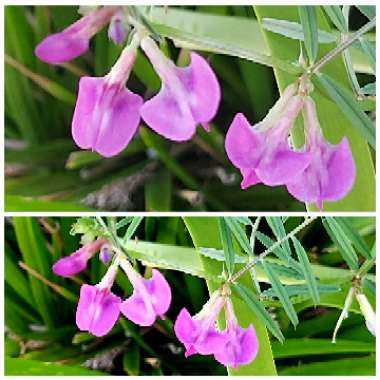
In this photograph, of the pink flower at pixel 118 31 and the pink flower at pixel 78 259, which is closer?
the pink flower at pixel 118 31

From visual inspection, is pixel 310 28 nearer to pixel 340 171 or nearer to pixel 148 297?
pixel 340 171

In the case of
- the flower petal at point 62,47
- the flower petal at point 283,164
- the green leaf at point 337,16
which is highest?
the green leaf at point 337,16

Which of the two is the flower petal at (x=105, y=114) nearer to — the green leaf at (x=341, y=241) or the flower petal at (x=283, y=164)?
the flower petal at (x=283, y=164)

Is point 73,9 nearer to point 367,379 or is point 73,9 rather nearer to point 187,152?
point 187,152

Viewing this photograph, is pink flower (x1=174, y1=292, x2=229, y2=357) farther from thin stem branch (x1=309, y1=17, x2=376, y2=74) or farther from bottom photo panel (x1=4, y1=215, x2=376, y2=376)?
thin stem branch (x1=309, y1=17, x2=376, y2=74)

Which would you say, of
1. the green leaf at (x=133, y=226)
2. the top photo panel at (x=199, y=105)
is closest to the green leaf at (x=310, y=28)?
the top photo panel at (x=199, y=105)

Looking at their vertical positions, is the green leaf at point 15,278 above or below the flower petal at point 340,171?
below

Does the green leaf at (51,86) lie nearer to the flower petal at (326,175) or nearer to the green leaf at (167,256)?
the green leaf at (167,256)

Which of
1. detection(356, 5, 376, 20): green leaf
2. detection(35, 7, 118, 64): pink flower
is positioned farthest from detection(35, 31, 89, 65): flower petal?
detection(356, 5, 376, 20): green leaf
